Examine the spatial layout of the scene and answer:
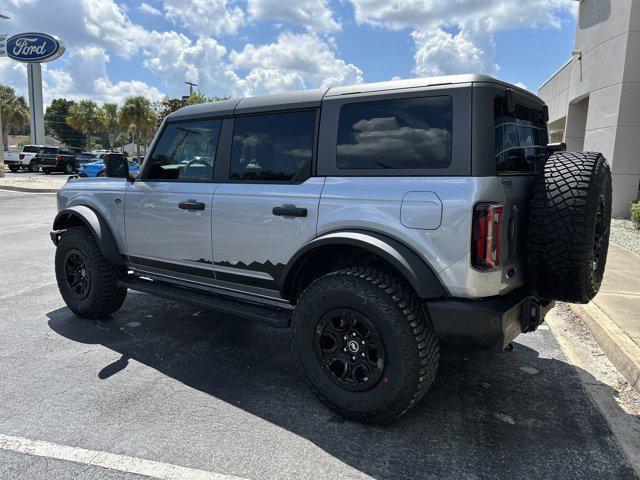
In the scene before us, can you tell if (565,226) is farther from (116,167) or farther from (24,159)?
(24,159)

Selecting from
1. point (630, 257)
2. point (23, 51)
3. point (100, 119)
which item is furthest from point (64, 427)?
point (100, 119)

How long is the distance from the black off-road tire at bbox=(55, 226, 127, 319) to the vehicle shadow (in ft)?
0.52

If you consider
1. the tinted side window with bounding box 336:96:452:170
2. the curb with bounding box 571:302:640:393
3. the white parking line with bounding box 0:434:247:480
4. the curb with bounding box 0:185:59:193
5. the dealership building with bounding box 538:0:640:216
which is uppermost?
the dealership building with bounding box 538:0:640:216

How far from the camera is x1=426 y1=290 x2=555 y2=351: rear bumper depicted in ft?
8.66

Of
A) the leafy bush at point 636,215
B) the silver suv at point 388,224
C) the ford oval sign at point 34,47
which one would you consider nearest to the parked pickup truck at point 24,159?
the ford oval sign at point 34,47

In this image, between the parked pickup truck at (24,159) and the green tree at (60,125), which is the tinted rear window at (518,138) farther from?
the green tree at (60,125)

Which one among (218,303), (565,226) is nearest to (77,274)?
(218,303)

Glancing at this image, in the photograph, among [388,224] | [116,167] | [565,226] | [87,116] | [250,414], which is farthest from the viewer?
[87,116]

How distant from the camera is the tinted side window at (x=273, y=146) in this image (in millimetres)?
3357

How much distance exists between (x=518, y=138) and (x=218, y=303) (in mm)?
2479

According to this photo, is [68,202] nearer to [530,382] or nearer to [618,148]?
[530,382]

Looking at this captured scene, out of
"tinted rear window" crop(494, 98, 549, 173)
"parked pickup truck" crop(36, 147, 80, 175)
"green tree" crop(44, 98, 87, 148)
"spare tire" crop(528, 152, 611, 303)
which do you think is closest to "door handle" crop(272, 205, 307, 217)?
"tinted rear window" crop(494, 98, 549, 173)

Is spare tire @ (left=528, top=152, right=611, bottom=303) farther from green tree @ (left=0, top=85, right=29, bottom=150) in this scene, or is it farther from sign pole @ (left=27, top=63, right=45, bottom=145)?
green tree @ (left=0, top=85, right=29, bottom=150)

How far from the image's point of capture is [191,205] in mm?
3795
